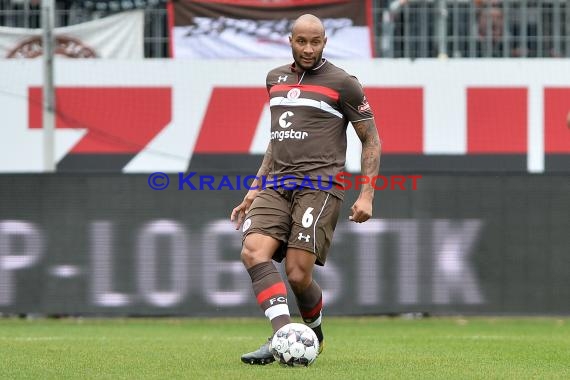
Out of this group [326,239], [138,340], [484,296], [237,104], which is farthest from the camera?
[237,104]

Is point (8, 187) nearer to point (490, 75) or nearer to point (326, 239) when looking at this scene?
point (326, 239)

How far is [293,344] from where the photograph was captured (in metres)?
7.29

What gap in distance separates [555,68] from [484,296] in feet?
18.9

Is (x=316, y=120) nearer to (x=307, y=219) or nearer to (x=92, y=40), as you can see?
(x=307, y=219)

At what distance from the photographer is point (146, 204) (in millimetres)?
13414

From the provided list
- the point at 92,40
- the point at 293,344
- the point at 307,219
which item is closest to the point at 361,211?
the point at 307,219

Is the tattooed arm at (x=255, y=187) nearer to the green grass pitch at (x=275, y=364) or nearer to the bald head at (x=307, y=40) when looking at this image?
the bald head at (x=307, y=40)

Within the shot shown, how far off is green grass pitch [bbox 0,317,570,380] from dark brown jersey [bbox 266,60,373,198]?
1.25 m

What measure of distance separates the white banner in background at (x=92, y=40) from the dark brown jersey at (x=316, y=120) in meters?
10.6

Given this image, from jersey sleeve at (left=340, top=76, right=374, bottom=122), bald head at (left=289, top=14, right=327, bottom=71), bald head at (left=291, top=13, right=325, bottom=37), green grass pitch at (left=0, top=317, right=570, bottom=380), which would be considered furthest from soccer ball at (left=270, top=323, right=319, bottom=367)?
bald head at (left=291, top=13, right=325, bottom=37)

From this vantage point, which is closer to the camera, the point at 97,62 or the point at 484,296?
the point at 484,296

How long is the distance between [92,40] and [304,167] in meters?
11.1

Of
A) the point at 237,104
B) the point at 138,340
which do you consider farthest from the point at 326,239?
the point at 237,104

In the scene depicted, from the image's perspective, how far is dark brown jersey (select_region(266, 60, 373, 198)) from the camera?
25.5 feet
